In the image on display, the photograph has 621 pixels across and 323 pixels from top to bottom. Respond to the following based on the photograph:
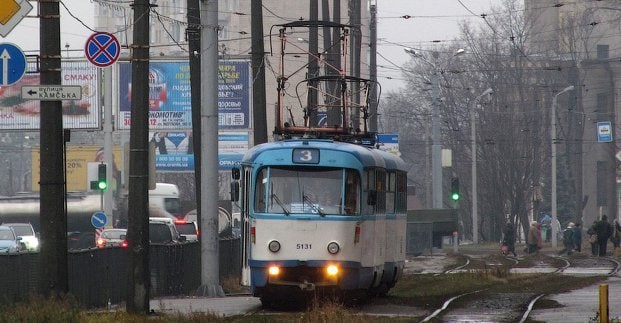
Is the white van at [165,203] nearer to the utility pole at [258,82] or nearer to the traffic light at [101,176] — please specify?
the traffic light at [101,176]

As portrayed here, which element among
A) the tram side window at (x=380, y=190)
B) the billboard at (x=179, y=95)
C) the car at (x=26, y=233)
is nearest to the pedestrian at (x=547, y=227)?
the billboard at (x=179, y=95)

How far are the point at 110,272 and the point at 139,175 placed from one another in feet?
22.2

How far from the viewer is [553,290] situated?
26.6 meters

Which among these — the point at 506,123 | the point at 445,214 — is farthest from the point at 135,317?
the point at 506,123

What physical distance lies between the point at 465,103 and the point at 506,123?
307 cm

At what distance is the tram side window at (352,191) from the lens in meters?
21.2

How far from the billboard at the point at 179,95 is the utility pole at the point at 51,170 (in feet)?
120

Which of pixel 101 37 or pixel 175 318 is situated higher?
pixel 101 37

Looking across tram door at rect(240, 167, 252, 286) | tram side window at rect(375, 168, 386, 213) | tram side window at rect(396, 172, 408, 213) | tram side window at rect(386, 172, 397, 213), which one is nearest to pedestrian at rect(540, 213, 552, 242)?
tram side window at rect(396, 172, 408, 213)

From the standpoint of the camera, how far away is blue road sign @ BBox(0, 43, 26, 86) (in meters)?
18.5

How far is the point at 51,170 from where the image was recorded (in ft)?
60.2

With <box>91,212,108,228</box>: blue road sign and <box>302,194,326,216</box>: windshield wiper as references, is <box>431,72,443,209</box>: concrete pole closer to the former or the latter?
<box>91,212,108,228</box>: blue road sign

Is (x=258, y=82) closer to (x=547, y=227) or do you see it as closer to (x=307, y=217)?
(x=307, y=217)

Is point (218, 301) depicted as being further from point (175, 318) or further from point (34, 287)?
point (175, 318)
